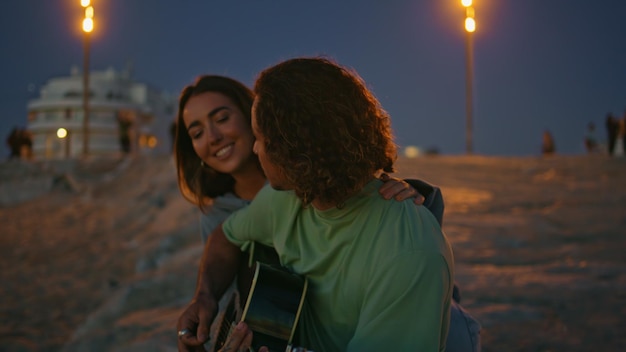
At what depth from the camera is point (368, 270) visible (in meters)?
1.52

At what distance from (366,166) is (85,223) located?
10.7 m

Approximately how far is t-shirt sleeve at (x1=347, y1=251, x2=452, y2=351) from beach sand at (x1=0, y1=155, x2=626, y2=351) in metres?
1.64

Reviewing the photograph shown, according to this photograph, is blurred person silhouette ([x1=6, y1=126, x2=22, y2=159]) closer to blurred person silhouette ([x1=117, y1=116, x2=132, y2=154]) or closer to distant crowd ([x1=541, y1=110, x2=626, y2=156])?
blurred person silhouette ([x1=117, y1=116, x2=132, y2=154])

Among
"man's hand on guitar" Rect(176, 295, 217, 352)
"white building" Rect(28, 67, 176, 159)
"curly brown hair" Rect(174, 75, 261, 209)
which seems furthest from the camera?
"white building" Rect(28, 67, 176, 159)

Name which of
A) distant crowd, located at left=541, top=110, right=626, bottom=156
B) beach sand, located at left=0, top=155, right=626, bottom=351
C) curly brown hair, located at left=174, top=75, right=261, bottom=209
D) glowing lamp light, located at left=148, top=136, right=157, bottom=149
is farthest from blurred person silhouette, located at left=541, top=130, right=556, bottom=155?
glowing lamp light, located at left=148, top=136, right=157, bottom=149

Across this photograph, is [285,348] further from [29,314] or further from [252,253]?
[29,314]

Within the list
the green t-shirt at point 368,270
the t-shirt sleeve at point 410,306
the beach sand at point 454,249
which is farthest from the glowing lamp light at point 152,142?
the t-shirt sleeve at point 410,306

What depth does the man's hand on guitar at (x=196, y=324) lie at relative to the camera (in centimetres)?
193

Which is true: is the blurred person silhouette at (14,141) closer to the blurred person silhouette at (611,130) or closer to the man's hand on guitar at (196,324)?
the blurred person silhouette at (611,130)

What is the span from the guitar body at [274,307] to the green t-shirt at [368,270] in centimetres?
4

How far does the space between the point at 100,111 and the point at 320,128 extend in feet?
146

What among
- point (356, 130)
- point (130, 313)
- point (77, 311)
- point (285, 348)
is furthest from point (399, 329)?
point (77, 311)

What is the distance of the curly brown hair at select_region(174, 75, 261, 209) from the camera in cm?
272

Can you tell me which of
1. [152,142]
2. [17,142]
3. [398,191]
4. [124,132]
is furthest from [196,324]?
[152,142]
